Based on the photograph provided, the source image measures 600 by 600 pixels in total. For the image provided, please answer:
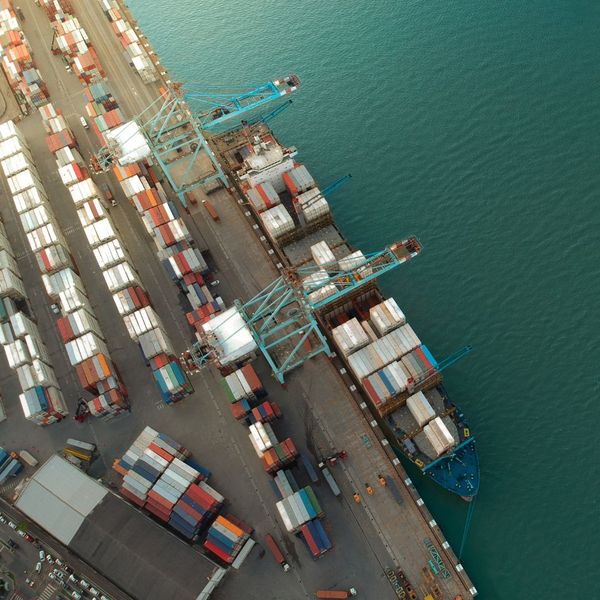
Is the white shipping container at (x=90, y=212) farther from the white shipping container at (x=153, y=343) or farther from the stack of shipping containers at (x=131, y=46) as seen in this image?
the stack of shipping containers at (x=131, y=46)

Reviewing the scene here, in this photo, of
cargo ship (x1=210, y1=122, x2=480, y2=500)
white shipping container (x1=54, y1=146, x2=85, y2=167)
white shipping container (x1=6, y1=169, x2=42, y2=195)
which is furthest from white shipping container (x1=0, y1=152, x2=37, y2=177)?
cargo ship (x1=210, y1=122, x2=480, y2=500)

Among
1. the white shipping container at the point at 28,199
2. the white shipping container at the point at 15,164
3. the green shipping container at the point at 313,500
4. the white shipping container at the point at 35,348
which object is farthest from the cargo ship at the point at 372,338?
the white shipping container at the point at 15,164

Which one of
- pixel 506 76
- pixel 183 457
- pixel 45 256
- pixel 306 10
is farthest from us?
pixel 306 10

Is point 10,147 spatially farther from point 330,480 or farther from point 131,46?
point 330,480

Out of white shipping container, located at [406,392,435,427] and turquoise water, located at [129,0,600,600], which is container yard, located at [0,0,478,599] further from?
turquoise water, located at [129,0,600,600]

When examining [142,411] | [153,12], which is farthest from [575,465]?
[153,12]

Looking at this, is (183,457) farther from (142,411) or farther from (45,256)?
(45,256)
